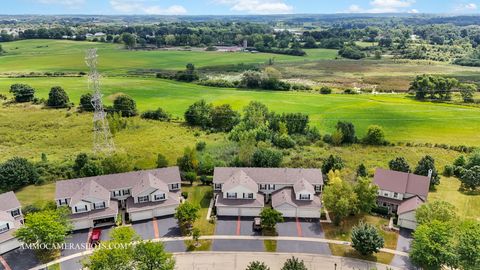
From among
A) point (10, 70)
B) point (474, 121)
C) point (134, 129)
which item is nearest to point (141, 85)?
point (134, 129)

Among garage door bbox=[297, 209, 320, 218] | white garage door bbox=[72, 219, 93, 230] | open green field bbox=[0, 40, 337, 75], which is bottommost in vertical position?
white garage door bbox=[72, 219, 93, 230]

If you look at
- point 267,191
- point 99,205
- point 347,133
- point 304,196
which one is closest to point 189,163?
point 267,191

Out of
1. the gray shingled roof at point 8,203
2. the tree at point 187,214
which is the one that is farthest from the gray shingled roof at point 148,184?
the gray shingled roof at point 8,203

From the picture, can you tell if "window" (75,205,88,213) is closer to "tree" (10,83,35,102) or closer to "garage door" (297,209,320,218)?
"garage door" (297,209,320,218)

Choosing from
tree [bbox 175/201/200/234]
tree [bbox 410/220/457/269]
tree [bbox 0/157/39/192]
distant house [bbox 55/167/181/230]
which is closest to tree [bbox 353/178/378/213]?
tree [bbox 410/220/457/269]

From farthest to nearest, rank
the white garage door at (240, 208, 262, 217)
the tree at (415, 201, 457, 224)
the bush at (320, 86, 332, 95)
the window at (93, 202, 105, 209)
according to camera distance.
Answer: the bush at (320, 86, 332, 95)
the white garage door at (240, 208, 262, 217)
the window at (93, 202, 105, 209)
the tree at (415, 201, 457, 224)

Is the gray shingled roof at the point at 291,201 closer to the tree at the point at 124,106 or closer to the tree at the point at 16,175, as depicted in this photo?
the tree at the point at 16,175

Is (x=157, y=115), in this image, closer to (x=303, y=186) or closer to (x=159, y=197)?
(x=159, y=197)

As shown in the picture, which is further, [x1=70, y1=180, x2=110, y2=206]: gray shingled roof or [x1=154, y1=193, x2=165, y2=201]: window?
[x1=154, y1=193, x2=165, y2=201]: window
